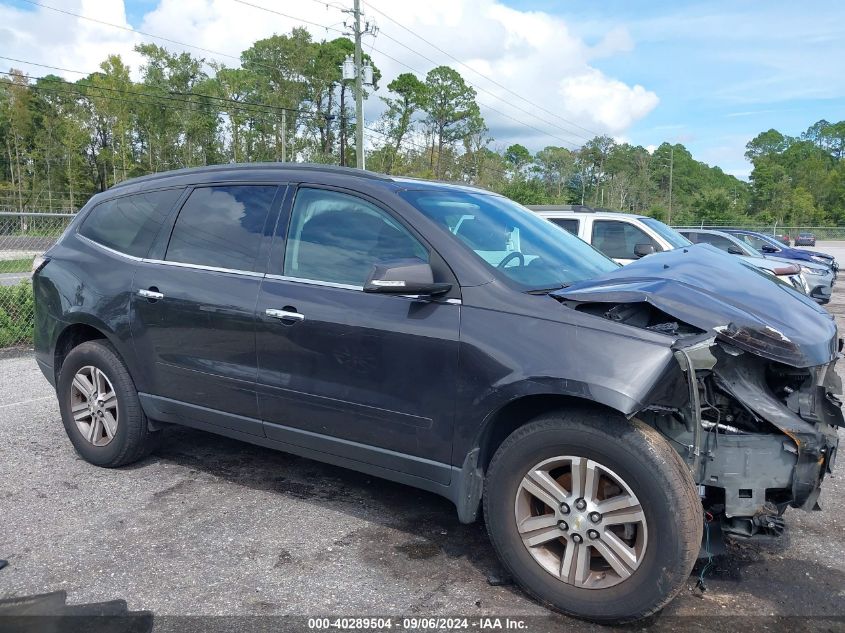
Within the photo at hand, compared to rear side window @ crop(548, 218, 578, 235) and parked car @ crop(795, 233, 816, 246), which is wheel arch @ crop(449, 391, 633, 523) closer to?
rear side window @ crop(548, 218, 578, 235)

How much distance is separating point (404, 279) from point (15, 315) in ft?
25.9

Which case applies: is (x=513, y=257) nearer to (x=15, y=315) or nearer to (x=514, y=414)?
(x=514, y=414)

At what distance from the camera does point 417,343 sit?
3.08m

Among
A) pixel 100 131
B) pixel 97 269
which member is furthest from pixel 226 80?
pixel 97 269

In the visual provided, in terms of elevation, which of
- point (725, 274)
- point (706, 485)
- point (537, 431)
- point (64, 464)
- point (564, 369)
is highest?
point (725, 274)

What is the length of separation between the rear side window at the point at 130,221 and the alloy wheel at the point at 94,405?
0.83 meters

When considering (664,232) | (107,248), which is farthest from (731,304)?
(664,232)

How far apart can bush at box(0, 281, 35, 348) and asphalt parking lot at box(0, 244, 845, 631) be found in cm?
486

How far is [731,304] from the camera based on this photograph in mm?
2873

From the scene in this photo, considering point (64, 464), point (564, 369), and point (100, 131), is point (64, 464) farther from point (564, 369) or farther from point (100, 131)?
point (100, 131)

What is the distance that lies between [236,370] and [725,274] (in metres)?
2.59

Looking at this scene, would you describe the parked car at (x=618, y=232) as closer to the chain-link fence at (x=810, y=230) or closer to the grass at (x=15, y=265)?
the grass at (x=15, y=265)

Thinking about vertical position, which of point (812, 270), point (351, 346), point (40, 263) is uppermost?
point (40, 263)

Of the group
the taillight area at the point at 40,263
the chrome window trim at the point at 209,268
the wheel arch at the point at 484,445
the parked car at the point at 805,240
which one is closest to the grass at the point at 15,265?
the taillight area at the point at 40,263
